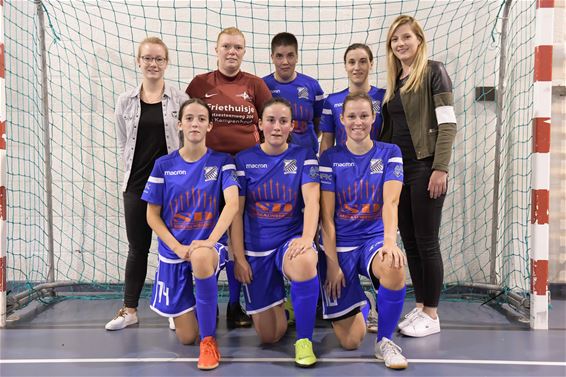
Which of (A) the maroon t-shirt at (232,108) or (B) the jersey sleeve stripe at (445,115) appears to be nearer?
(B) the jersey sleeve stripe at (445,115)

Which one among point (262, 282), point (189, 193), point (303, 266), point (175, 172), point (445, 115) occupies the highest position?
point (445, 115)

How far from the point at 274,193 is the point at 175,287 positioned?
669mm

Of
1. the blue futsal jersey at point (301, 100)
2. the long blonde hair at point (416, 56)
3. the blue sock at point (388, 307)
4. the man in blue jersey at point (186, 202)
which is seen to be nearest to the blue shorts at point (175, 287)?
the man in blue jersey at point (186, 202)

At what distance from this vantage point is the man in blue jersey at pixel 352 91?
2.70m

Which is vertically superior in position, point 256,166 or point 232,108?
point 232,108

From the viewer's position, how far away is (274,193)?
2438mm

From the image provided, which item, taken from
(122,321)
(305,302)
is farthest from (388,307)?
(122,321)

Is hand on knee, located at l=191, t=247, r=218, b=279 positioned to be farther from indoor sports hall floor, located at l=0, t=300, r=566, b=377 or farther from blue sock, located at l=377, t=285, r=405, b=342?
blue sock, located at l=377, t=285, r=405, b=342

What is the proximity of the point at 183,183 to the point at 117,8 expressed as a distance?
1.99 m

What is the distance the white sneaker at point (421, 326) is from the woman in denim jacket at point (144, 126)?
Answer: 5.05 feet

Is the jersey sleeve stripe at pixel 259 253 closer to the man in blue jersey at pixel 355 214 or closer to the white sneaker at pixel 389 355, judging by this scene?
the man in blue jersey at pixel 355 214

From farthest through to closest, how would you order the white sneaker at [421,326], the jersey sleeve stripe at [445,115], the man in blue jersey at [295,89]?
1. the man in blue jersey at [295,89]
2. the white sneaker at [421,326]
3. the jersey sleeve stripe at [445,115]

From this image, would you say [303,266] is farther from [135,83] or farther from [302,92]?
[135,83]

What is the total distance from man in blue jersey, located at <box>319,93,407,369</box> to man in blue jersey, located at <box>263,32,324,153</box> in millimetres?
518
